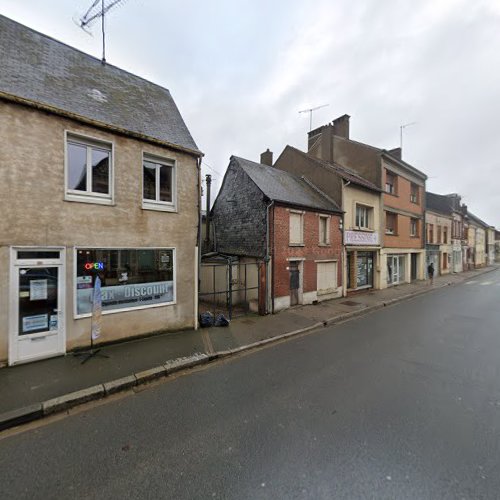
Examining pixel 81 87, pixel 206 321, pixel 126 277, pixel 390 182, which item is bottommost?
pixel 206 321

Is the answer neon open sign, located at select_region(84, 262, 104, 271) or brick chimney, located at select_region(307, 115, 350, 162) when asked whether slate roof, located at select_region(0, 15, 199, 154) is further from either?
brick chimney, located at select_region(307, 115, 350, 162)

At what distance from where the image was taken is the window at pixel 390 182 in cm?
1756

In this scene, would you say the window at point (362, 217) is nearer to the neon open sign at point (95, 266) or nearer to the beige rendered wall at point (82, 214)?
the beige rendered wall at point (82, 214)

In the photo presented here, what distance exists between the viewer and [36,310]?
5.72m

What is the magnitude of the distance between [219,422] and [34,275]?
4.92 metres

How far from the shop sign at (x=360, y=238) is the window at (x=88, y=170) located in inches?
445

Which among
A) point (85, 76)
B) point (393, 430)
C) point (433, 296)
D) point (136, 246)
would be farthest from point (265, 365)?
point (433, 296)

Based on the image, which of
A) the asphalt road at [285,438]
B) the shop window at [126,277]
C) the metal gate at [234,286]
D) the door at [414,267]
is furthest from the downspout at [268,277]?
the door at [414,267]

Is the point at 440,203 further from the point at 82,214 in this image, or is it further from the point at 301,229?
the point at 82,214

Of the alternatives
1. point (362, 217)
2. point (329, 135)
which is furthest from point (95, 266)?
point (329, 135)

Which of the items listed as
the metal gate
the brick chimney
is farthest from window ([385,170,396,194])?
the metal gate

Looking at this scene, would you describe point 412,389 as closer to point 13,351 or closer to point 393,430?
point 393,430

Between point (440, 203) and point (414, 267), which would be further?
point (440, 203)

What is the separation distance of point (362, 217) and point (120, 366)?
14436 mm
